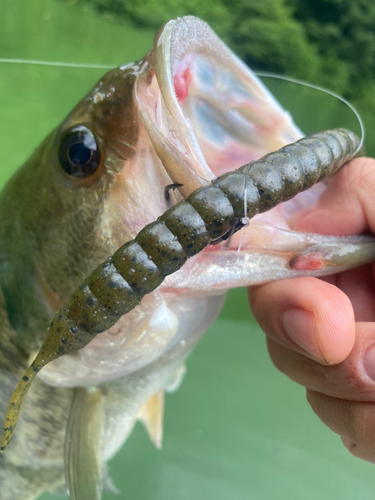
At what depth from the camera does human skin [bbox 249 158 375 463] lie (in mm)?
440

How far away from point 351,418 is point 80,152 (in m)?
0.50

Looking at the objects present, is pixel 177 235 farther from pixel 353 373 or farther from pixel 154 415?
pixel 154 415

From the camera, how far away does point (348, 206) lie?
55cm

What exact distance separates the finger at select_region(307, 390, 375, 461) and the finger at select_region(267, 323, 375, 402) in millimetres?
18

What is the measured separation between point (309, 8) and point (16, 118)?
2.73m

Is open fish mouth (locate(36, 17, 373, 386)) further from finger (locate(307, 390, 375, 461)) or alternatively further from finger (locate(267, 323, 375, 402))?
finger (locate(307, 390, 375, 461))

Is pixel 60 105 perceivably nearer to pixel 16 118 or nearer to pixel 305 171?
pixel 16 118

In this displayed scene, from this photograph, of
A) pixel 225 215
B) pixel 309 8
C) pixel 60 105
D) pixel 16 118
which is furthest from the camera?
pixel 309 8

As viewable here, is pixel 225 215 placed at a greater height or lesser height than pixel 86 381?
greater

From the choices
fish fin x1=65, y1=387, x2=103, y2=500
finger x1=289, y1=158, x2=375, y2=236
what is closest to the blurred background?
finger x1=289, y1=158, x2=375, y2=236

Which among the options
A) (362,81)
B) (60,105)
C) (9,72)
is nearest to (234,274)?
(9,72)

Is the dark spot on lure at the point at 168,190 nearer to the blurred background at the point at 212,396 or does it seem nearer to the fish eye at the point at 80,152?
the fish eye at the point at 80,152

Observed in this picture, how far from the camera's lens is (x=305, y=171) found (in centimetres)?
35

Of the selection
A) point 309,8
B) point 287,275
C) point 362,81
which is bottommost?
point 362,81
